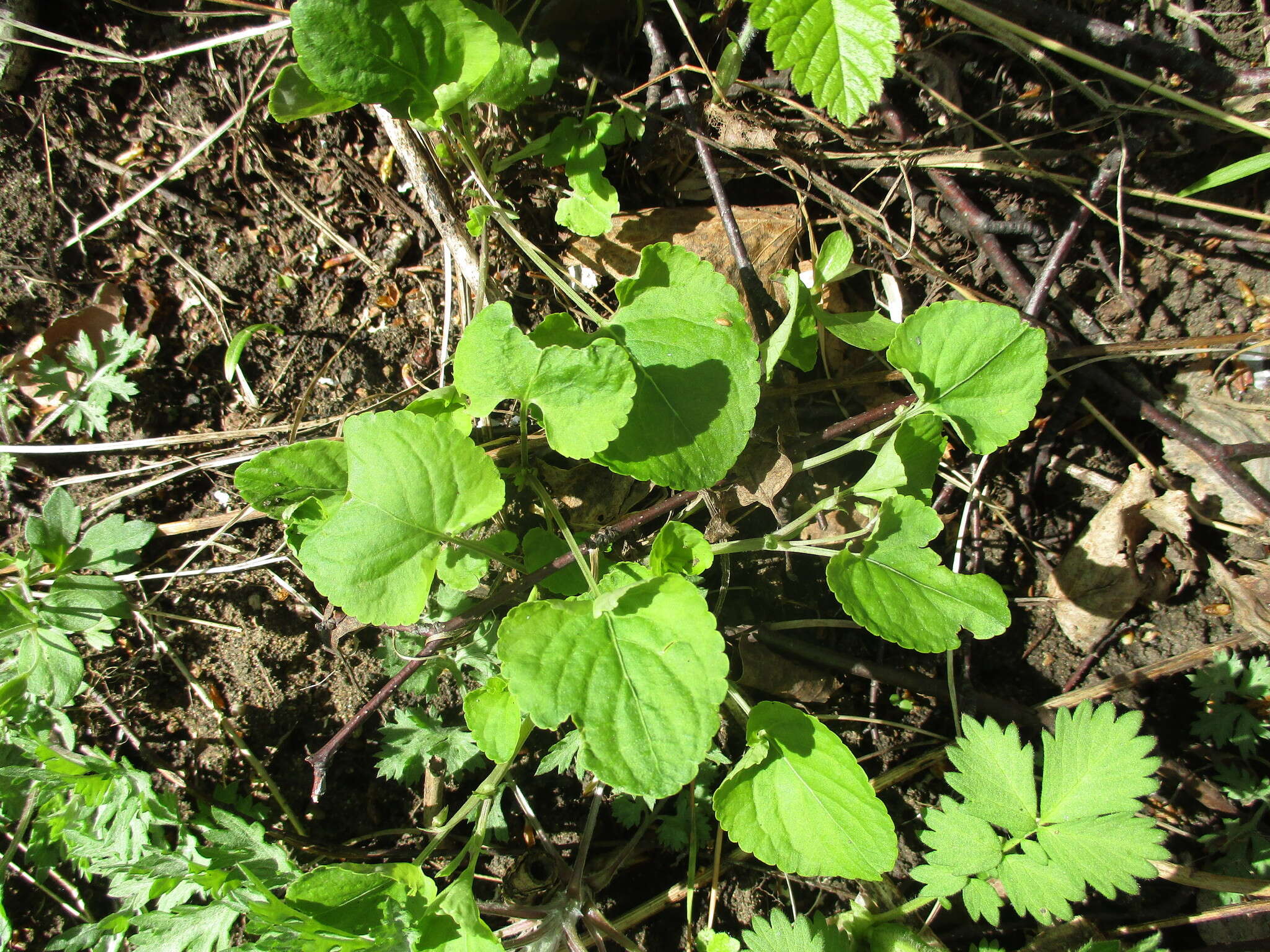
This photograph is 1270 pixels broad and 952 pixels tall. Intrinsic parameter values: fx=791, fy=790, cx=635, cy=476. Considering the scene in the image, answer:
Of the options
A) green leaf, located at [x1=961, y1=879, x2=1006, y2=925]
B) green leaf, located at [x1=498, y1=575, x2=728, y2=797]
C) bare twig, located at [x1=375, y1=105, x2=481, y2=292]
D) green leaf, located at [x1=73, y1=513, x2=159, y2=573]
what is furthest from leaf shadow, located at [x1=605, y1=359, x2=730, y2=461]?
green leaf, located at [x1=73, y1=513, x2=159, y2=573]

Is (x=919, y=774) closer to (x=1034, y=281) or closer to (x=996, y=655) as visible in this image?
(x=996, y=655)

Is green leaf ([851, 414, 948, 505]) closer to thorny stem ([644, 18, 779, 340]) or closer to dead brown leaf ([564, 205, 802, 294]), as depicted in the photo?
thorny stem ([644, 18, 779, 340])

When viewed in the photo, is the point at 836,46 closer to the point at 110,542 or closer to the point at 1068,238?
the point at 1068,238

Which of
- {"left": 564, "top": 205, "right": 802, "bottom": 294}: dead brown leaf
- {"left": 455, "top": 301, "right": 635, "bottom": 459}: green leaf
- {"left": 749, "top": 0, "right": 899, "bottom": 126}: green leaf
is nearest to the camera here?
{"left": 455, "top": 301, "right": 635, "bottom": 459}: green leaf

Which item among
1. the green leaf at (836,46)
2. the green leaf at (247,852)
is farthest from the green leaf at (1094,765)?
the green leaf at (247,852)

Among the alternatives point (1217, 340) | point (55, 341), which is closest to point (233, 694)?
point (55, 341)

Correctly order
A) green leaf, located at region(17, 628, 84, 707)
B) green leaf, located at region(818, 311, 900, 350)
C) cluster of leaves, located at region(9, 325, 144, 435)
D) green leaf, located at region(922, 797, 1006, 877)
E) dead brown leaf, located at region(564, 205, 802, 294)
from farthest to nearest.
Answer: cluster of leaves, located at region(9, 325, 144, 435) < dead brown leaf, located at region(564, 205, 802, 294) < green leaf, located at region(17, 628, 84, 707) < green leaf, located at region(818, 311, 900, 350) < green leaf, located at region(922, 797, 1006, 877)

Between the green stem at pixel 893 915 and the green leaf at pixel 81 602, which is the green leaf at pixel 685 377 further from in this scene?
the green leaf at pixel 81 602
